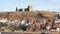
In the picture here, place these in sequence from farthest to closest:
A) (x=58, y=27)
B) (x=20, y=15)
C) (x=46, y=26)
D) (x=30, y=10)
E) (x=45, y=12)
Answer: (x=45, y=12) → (x=20, y=15) → (x=30, y=10) → (x=46, y=26) → (x=58, y=27)

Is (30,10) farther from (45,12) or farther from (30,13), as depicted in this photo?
(45,12)

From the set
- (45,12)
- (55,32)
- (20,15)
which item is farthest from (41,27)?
(45,12)

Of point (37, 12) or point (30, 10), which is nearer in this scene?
point (30, 10)

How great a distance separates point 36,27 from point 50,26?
5.48ft

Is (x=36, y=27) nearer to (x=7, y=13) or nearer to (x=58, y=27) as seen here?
(x=58, y=27)

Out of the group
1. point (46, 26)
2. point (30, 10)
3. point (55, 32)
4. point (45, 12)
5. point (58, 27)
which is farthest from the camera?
point (45, 12)

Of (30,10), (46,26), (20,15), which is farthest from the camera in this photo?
(20,15)

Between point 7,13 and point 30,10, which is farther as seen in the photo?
point 7,13

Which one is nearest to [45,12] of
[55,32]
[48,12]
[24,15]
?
[48,12]

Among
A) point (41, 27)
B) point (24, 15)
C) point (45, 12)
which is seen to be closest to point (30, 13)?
point (24, 15)

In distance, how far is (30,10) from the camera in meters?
44.7

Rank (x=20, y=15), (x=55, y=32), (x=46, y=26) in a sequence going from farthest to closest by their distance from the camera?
(x=20, y=15) < (x=46, y=26) < (x=55, y=32)

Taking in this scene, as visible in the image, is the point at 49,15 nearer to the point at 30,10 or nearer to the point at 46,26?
the point at 30,10

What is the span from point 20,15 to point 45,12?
17.1 ft
